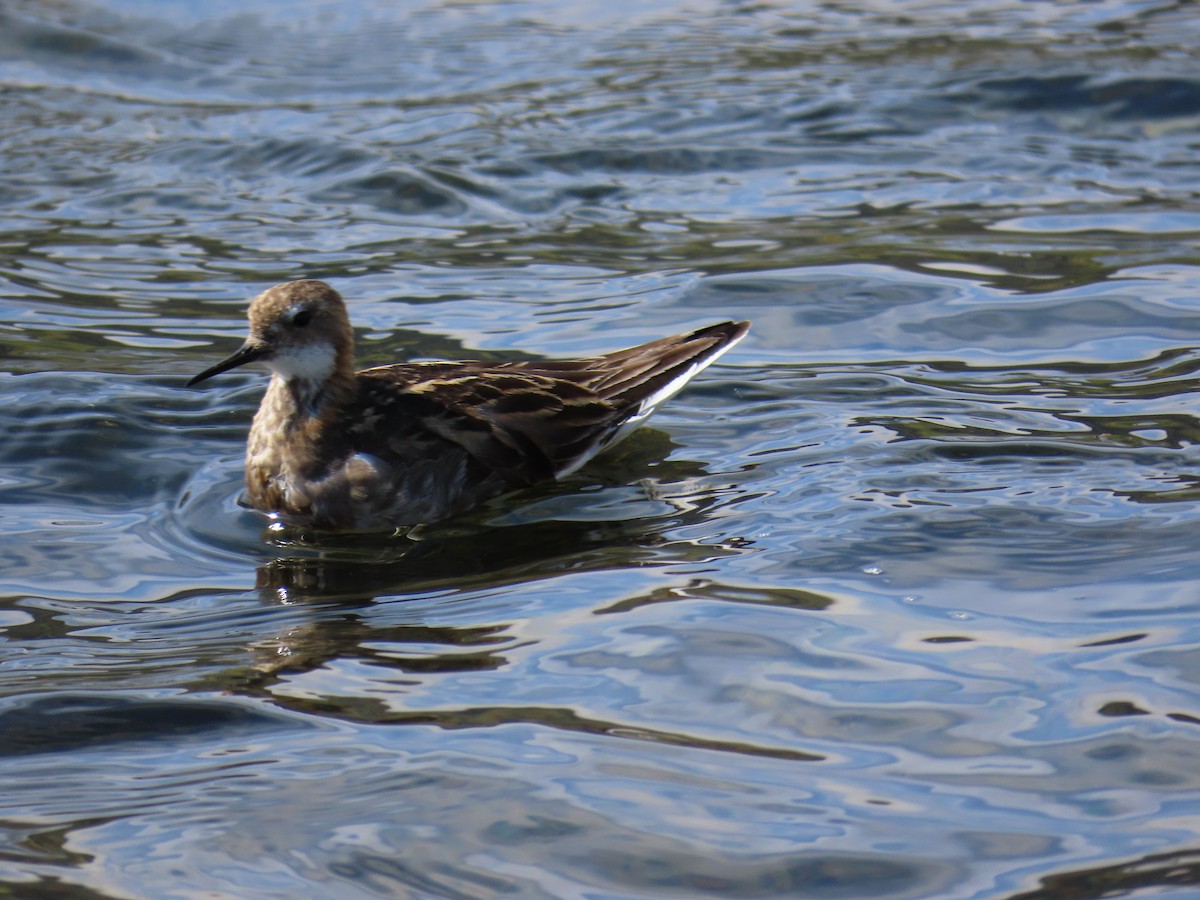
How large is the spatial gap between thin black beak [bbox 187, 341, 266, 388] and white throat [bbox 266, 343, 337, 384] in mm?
84

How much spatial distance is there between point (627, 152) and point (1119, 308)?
4512 millimetres

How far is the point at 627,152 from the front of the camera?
43.7 ft

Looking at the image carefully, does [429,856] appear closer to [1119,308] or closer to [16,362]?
[16,362]

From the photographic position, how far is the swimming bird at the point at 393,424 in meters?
7.71

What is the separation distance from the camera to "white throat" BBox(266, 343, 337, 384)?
797 cm

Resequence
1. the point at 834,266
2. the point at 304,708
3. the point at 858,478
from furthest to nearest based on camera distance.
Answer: the point at 834,266 < the point at 858,478 < the point at 304,708

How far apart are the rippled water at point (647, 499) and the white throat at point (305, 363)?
0.63 metres

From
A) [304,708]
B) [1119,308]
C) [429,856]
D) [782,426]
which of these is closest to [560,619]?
[304,708]

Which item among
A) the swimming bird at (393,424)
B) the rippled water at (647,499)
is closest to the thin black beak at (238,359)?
the swimming bird at (393,424)

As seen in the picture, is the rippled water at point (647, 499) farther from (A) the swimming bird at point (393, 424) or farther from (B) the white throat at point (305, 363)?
(B) the white throat at point (305, 363)

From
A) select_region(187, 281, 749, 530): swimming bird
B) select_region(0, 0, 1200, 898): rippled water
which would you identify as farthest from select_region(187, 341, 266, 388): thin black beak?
select_region(0, 0, 1200, 898): rippled water

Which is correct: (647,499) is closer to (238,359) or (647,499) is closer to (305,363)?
(305,363)

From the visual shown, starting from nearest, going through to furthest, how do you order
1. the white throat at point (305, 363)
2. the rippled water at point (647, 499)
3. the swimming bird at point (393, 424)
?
the rippled water at point (647, 499) < the swimming bird at point (393, 424) < the white throat at point (305, 363)

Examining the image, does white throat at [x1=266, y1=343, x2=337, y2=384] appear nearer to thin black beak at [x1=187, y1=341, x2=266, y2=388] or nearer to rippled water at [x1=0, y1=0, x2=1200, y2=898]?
thin black beak at [x1=187, y1=341, x2=266, y2=388]
